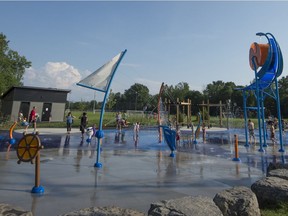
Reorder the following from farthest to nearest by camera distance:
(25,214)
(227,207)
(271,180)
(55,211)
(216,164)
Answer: (216,164) < (271,180) < (55,211) < (227,207) < (25,214)

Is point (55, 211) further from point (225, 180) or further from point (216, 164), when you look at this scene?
point (216, 164)

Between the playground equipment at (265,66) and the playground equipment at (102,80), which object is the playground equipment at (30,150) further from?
the playground equipment at (265,66)

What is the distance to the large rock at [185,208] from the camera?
357 centimetres

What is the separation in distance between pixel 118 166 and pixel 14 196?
393 cm

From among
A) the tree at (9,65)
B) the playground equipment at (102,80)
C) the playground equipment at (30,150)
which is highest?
the tree at (9,65)

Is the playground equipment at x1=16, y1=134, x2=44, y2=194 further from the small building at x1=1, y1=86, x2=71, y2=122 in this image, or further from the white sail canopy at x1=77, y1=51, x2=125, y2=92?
the small building at x1=1, y1=86, x2=71, y2=122

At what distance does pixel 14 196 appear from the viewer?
5539 mm

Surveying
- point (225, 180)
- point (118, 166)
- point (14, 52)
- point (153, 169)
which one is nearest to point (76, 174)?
point (118, 166)

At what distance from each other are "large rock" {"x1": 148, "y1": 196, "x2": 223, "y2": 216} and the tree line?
2350 cm

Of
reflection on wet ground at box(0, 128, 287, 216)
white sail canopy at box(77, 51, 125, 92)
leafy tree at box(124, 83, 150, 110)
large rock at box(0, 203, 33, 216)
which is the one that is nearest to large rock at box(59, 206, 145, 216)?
large rock at box(0, 203, 33, 216)

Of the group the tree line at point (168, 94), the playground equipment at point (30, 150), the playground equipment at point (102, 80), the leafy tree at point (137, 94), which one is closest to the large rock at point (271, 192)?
the playground equipment at point (30, 150)

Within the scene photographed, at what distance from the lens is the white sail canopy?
8438mm

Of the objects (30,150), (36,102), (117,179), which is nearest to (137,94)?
(36,102)

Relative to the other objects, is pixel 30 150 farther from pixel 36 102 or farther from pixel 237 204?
pixel 36 102
